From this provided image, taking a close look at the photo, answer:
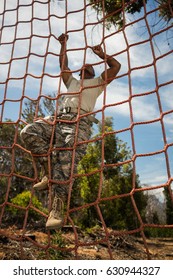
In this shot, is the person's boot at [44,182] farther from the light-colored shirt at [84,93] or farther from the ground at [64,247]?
the light-colored shirt at [84,93]

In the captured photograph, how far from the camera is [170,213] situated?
11.7 m

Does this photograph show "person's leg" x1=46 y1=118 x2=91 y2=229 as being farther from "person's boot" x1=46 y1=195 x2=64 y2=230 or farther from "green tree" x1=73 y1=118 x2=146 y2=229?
"green tree" x1=73 y1=118 x2=146 y2=229

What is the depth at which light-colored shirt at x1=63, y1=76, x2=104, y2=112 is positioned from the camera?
2.22 meters

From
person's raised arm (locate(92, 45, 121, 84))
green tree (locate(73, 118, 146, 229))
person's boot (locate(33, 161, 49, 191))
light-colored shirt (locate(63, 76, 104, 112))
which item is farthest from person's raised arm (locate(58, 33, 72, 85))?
green tree (locate(73, 118, 146, 229))

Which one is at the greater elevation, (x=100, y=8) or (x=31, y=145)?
(x=100, y=8)

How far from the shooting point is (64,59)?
7.87ft

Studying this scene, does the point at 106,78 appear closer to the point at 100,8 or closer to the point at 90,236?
the point at 100,8

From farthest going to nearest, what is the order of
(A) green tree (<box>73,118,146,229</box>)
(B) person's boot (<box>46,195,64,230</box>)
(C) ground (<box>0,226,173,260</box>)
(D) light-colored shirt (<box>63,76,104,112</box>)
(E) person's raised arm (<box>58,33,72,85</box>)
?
(A) green tree (<box>73,118,146,229</box>) → (E) person's raised arm (<box>58,33,72,85</box>) → (D) light-colored shirt (<box>63,76,104,112</box>) → (C) ground (<box>0,226,173,260</box>) → (B) person's boot (<box>46,195,64,230</box>)

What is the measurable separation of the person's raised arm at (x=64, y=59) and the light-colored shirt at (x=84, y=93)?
8 centimetres

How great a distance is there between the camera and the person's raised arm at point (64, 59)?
2.39m

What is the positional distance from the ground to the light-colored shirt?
3.01ft

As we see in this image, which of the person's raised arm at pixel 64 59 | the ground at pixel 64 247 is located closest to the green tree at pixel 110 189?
the ground at pixel 64 247
